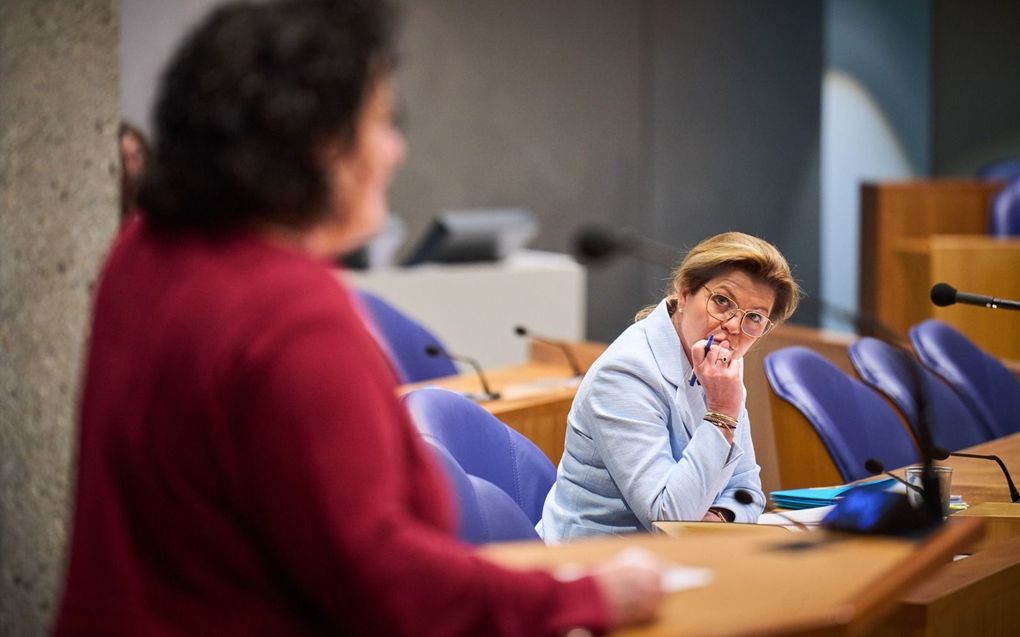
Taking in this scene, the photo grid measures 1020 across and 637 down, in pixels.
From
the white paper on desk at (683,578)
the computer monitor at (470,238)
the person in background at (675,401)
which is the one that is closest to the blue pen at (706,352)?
the person in background at (675,401)


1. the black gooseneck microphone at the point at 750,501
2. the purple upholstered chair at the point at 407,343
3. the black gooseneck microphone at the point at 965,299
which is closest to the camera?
the black gooseneck microphone at the point at 750,501

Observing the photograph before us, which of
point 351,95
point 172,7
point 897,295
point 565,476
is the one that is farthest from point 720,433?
point 897,295

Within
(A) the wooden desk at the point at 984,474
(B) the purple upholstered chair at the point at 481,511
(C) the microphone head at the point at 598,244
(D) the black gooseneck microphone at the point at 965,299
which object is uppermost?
(C) the microphone head at the point at 598,244

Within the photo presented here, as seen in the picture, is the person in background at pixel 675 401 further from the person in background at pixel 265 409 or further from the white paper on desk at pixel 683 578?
the person in background at pixel 265 409

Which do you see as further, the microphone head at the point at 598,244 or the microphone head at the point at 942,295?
the microphone head at the point at 942,295

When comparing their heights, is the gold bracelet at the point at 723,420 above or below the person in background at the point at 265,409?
below

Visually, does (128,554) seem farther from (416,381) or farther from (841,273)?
(841,273)

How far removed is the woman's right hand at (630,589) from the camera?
47.3 inches

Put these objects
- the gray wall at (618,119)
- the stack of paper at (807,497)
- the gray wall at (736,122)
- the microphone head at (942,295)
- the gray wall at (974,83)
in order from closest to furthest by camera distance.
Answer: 1. the stack of paper at (807,497)
2. the microphone head at (942,295)
3. the gray wall at (618,119)
4. the gray wall at (736,122)
5. the gray wall at (974,83)

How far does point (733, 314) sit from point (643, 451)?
0.30 meters

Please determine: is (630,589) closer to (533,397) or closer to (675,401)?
(675,401)

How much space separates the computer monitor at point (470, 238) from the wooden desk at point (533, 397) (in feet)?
4.84

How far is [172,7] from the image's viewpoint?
7.07 m

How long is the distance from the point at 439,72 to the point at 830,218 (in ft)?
12.0
